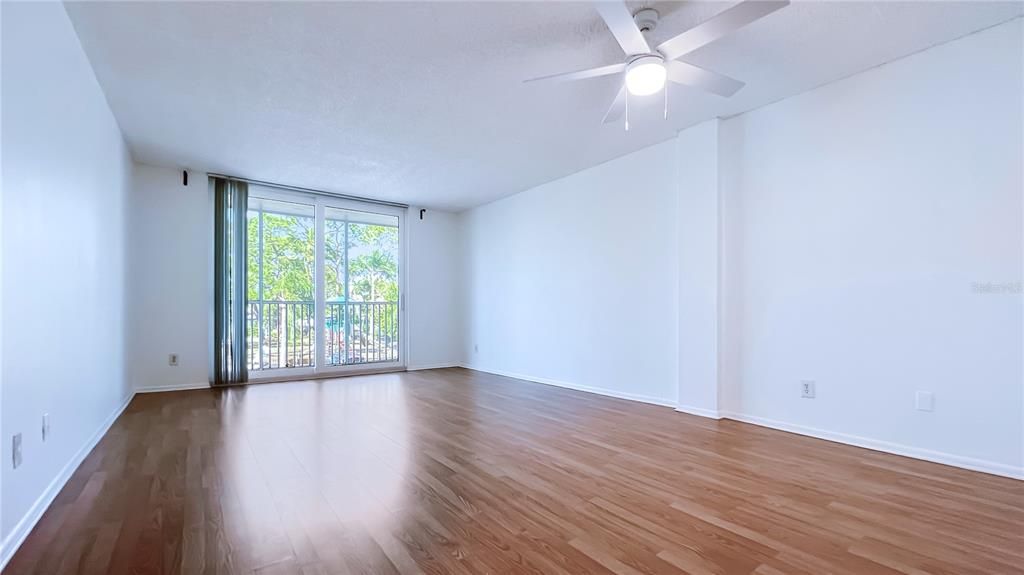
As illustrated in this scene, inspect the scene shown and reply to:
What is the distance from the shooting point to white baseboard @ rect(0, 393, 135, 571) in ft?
5.11

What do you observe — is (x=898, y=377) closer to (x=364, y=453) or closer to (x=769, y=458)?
(x=769, y=458)

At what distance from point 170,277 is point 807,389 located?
600 centimetres

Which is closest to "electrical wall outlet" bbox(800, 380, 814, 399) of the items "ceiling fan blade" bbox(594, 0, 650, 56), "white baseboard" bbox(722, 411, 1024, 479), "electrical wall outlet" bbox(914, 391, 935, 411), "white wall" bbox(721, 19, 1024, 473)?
"white wall" bbox(721, 19, 1024, 473)

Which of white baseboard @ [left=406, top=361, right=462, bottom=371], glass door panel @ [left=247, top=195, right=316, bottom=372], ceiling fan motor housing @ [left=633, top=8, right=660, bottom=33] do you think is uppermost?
ceiling fan motor housing @ [left=633, top=8, right=660, bottom=33]

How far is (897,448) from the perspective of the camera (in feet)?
8.70

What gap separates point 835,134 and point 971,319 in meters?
1.37

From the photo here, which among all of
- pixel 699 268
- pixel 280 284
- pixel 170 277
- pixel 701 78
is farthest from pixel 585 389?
pixel 170 277

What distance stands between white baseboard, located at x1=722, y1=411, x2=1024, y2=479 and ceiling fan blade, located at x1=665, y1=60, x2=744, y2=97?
2.31m

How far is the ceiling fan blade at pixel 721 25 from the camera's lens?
5.74 feet

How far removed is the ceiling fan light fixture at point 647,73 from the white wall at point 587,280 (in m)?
1.78

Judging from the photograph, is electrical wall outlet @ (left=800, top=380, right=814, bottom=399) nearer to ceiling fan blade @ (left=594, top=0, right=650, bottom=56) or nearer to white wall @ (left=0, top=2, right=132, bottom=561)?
ceiling fan blade @ (left=594, top=0, right=650, bottom=56)

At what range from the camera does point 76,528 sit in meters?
1.76

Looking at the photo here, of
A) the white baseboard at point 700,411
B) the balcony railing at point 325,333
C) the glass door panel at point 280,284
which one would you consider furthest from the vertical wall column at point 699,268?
the glass door panel at point 280,284

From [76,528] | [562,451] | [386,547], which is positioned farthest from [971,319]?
[76,528]
